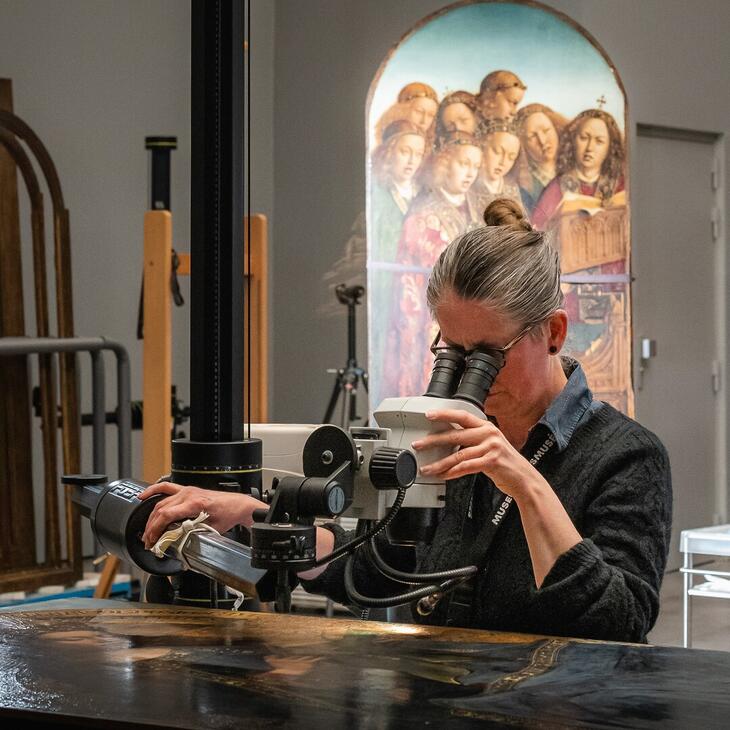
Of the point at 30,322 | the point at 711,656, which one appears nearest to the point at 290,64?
the point at 30,322

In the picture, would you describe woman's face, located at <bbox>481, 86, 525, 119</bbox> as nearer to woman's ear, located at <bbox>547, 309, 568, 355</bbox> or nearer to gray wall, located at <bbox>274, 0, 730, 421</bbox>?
gray wall, located at <bbox>274, 0, 730, 421</bbox>

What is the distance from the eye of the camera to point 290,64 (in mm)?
6230

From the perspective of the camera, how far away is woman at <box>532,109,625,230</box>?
4.81m

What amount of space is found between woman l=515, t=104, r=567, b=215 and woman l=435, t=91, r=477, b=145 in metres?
0.18

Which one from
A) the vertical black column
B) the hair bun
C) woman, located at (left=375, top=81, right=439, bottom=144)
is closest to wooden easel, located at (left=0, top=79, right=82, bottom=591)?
woman, located at (left=375, top=81, right=439, bottom=144)

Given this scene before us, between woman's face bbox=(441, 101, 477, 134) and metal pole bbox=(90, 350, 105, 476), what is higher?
woman's face bbox=(441, 101, 477, 134)

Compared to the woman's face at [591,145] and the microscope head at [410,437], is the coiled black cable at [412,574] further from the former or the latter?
the woman's face at [591,145]

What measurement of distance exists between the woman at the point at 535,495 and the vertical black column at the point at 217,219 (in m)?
0.13

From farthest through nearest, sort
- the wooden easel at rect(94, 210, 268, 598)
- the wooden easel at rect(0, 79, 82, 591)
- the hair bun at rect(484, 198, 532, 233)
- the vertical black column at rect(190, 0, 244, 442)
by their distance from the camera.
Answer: the wooden easel at rect(0, 79, 82, 591) < the wooden easel at rect(94, 210, 268, 598) < the hair bun at rect(484, 198, 532, 233) < the vertical black column at rect(190, 0, 244, 442)

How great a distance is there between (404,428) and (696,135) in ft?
16.4

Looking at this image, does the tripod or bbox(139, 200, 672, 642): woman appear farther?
the tripod

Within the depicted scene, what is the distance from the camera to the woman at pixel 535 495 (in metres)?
1.44

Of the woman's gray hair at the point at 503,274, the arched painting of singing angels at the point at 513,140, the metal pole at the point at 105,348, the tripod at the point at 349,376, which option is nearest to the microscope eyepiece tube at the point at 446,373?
the woman's gray hair at the point at 503,274

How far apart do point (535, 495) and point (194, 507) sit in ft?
1.30
